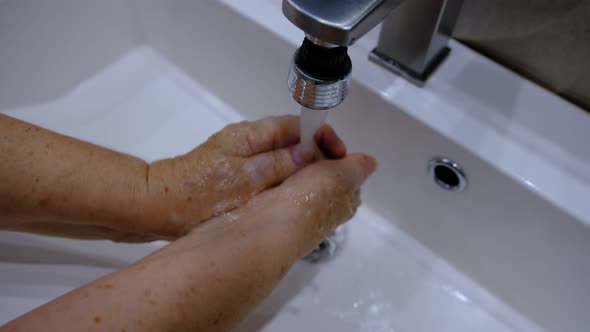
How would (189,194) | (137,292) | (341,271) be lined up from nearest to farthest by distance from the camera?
1. (137,292)
2. (189,194)
3. (341,271)

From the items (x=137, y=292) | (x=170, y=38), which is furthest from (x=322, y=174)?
(x=170, y=38)

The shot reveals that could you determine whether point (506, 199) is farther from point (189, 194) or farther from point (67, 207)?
point (67, 207)

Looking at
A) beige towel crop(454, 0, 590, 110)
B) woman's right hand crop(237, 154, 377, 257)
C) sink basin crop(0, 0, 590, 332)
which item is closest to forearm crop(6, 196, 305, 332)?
woman's right hand crop(237, 154, 377, 257)

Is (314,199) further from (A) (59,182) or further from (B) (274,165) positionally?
(A) (59,182)

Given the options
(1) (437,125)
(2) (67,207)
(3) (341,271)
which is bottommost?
(3) (341,271)

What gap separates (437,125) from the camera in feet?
1.50

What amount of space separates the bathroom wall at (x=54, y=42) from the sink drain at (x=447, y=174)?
0.45m

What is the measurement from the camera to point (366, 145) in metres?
0.54

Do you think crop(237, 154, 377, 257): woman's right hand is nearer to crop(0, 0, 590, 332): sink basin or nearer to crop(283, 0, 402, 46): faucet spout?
crop(0, 0, 590, 332): sink basin

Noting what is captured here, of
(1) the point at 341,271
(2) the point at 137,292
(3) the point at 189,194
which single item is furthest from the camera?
(1) the point at 341,271

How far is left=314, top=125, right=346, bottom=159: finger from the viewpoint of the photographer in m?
0.49

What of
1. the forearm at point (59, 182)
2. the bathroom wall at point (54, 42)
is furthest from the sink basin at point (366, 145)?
the forearm at point (59, 182)

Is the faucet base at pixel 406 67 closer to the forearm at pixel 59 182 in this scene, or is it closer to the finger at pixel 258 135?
the finger at pixel 258 135

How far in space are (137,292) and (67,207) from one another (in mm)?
130
